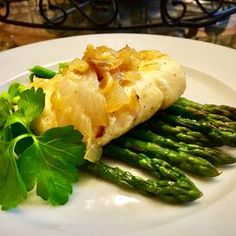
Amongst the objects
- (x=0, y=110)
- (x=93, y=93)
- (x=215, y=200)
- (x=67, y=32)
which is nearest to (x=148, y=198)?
(x=215, y=200)

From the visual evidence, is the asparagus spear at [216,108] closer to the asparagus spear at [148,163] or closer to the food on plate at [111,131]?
the food on plate at [111,131]

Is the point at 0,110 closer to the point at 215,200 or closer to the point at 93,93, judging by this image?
the point at 93,93

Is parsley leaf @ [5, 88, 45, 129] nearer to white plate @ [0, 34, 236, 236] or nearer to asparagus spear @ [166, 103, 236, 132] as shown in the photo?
white plate @ [0, 34, 236, 236]

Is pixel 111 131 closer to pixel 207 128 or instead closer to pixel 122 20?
pixel 207 128

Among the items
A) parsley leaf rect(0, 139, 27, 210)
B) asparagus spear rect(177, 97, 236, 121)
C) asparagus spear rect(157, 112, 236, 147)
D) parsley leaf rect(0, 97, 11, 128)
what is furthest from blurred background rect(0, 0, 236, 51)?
parsley leaf rect(0, 139, 27, 210)

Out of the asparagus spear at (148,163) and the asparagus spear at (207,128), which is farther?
the asparagus spear at (207,128)

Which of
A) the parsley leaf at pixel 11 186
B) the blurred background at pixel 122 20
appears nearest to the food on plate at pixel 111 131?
the parsley leaf at pixel 11 186
